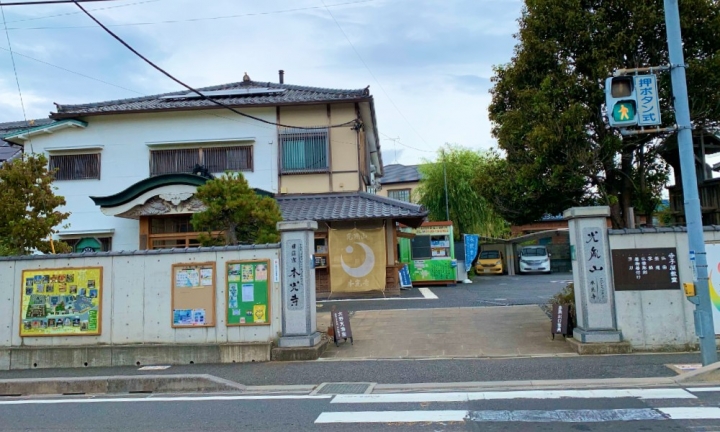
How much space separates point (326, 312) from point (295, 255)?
16.8 feet

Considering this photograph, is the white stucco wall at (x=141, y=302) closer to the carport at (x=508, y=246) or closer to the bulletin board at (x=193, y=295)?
the bulletin board at (x=193, y=295)

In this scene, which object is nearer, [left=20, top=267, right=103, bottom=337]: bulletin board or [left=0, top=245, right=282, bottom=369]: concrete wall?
[left=0, top=245, right=282, bottom=369]: concrete wall

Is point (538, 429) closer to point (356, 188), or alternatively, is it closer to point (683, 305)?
point (683, 305)

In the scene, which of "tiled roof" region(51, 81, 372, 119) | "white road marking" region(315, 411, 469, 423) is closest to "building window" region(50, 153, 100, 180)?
"tiled roof" region(51, 81, 372, 119)

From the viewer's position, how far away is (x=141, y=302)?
10.5 m

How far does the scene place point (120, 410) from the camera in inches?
282

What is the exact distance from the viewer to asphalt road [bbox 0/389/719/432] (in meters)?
5.78

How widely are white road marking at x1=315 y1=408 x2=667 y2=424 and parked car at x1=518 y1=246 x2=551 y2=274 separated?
25.5 metres

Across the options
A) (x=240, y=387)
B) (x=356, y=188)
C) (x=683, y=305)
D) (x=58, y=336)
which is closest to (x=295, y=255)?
(x=240, y=387)

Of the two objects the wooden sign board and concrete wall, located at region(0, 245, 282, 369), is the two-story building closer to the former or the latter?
the wooden sign board

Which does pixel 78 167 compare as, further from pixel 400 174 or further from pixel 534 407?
pixel 400 174

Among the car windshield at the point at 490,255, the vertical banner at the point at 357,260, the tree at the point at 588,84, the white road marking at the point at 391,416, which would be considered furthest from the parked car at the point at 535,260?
the white road marking at the point at 391,416

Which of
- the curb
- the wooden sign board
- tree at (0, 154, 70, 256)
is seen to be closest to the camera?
the curb

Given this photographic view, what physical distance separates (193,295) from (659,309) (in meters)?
8.57
